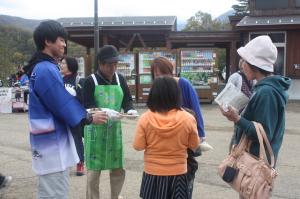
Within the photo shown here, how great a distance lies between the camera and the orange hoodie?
12.4ft

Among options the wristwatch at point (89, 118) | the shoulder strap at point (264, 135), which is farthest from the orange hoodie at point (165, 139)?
the shoulder strap at point (264, 135)

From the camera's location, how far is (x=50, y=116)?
3.40m

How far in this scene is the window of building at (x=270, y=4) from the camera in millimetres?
21930

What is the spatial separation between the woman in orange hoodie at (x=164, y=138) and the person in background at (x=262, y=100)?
480mm

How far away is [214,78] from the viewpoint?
18.5 meters

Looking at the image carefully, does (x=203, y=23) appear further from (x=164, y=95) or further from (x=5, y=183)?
(x=164, y=95)

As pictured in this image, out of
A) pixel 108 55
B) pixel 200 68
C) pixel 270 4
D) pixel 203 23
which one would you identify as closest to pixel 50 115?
pixel 108 55

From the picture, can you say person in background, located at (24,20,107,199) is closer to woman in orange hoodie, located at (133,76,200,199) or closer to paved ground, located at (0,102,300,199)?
woman in orange hoodie, located at (133,76,200,199)

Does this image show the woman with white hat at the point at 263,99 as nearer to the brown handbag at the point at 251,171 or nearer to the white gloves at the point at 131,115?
the brown handbag at the point at 251,171

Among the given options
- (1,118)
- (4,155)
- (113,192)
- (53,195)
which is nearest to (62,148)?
(53,195)

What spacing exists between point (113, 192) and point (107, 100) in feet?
3.28

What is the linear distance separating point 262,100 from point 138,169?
4.28 meters

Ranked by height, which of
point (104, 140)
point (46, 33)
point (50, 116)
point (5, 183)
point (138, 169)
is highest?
point (46, 33)

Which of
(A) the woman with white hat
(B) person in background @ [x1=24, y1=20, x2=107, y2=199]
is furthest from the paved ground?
(A) the woman with white hat
